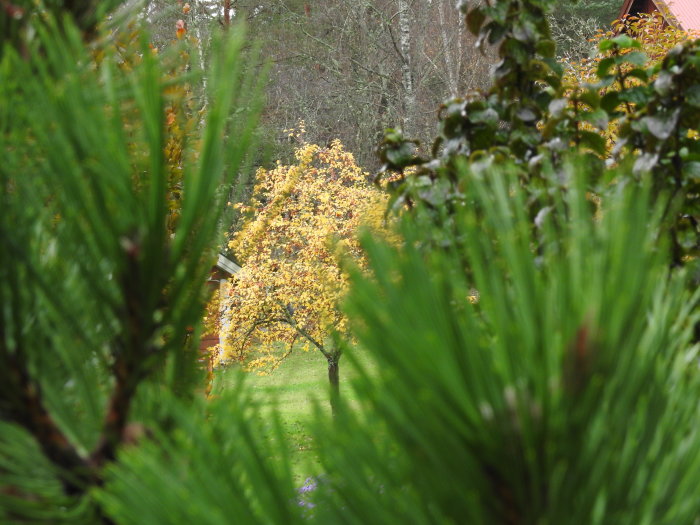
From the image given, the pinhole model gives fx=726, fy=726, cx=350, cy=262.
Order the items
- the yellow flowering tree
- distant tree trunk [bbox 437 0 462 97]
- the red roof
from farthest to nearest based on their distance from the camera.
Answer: distant tree trunk [bbox 437 0 462 97], the red roof, the yellow flowering tree

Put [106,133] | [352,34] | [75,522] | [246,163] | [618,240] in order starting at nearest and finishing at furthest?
1. [618,240]
2. [106,133]
3. [75,522]
4. [246,163]
5. [352,34]

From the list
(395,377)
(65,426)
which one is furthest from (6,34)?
(395,377)

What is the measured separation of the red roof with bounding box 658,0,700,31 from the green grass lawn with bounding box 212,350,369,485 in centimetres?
1179

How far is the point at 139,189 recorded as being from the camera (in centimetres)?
77

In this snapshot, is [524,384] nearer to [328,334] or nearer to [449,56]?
[328,334]

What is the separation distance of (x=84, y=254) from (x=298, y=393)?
17322 mm

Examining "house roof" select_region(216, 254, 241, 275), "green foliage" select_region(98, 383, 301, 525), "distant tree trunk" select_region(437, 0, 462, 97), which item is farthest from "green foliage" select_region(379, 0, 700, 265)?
"distant tree trunk" select_region(437, 0, 462, 97)

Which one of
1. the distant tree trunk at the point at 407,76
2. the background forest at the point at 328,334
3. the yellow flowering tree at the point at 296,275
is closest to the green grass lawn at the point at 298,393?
the background forest at the point at 328,334

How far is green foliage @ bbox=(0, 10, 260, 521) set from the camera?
64 cm

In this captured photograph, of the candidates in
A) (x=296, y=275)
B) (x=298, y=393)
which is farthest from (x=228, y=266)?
(x=298, y=393)

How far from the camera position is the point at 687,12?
58.5ft

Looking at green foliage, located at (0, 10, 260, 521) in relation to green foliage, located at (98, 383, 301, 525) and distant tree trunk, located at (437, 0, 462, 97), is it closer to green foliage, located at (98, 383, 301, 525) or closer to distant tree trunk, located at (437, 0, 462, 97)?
green foliage, located at (98, 383, 301, 525)

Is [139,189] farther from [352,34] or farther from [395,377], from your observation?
[352,34]

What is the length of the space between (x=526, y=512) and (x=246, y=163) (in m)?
0.57
